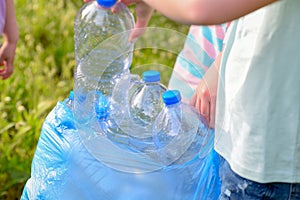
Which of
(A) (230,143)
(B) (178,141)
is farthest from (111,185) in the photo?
(A) (230,143)

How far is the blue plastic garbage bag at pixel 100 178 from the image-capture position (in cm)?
160

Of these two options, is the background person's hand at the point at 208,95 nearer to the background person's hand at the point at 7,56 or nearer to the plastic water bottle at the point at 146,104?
the plastic water bottle at the point at 146,104

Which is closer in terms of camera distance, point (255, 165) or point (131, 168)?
point (255, 165)

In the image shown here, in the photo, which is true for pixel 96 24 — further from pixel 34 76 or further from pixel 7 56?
pixel 34 76

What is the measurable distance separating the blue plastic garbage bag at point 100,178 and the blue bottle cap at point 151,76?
230mm

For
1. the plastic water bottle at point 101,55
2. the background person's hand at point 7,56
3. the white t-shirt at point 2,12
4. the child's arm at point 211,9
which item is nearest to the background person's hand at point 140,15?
the plastic water bottle at point 101,55

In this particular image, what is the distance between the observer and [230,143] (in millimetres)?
1542

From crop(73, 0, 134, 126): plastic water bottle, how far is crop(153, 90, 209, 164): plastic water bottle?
18 centimetres

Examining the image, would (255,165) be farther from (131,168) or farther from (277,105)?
(131,168)

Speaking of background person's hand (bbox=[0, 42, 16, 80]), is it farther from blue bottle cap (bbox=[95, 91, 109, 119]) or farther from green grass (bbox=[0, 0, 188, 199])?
blue bottle cap (bbox=[95, 91, 109, 119])

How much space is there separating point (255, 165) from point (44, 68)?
1.94 m

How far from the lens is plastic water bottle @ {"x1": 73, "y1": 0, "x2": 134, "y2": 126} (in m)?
1.71

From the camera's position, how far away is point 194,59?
6.05ft

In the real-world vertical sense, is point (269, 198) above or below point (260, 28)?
below
